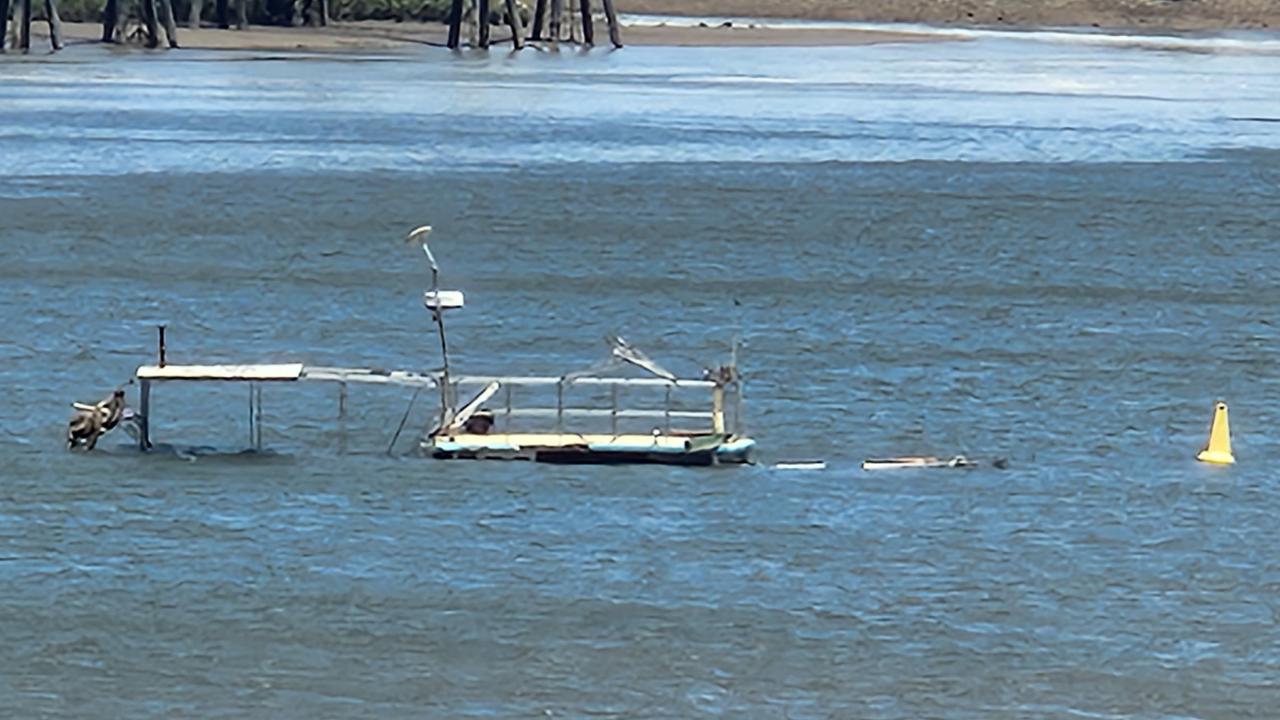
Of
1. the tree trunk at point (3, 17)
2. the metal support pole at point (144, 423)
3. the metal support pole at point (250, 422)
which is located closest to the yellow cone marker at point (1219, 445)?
the metal support pole at point (250, 422)

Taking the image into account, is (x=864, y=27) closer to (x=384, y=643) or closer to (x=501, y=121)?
(x=501, y=121)

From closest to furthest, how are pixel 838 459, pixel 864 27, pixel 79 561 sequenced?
pixel 79 561 < pixel 838 459 < pixel 864 27

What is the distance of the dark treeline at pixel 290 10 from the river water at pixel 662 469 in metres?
40.4

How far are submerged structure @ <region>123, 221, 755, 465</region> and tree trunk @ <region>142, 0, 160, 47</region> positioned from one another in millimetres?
62363

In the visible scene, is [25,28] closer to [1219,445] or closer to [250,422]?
[250,422]

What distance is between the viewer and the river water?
62.8 feet

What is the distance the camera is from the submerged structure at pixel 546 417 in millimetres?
25641

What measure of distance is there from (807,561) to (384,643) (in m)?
4.00

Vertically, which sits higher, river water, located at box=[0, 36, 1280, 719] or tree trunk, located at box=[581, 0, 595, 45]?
river water, located at box=[0, 36, 1280, 719]

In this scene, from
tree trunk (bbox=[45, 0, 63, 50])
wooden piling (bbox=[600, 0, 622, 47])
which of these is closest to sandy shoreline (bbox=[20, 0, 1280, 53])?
wooden piling (bbox=[600, 0, 622, 47])

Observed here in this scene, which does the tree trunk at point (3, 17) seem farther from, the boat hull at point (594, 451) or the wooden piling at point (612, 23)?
the boat hull at point (594, 451)

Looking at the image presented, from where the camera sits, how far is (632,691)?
18.4 meters

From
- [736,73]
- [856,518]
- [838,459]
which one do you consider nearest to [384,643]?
[856,518]

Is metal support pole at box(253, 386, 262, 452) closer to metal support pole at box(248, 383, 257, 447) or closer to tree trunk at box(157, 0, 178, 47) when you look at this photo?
metal support pole at box(248, 383, 257, 447)
